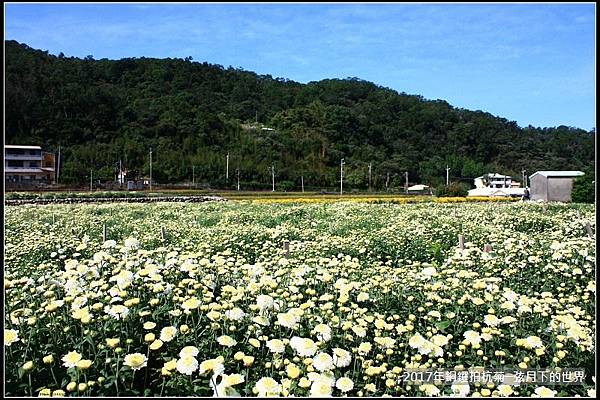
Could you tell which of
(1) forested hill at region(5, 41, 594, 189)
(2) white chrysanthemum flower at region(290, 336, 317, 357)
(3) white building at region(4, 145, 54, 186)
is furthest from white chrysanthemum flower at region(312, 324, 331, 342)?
(3) white building at region(4, 145, 54, 186)

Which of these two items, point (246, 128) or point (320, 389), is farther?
point (246, 128)

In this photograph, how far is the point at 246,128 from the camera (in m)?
98.1

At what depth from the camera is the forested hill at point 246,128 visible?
73.6 meters

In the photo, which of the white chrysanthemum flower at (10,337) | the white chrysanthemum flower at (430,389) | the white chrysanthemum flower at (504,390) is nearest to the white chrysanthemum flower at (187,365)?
the white chrysanthemum flower at (10,337)

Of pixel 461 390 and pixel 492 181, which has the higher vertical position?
pixel 492 181

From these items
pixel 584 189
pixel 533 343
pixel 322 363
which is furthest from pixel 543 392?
pixel 584 189

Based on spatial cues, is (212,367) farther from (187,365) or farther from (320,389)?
(320,389)

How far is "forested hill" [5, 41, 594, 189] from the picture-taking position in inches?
2896

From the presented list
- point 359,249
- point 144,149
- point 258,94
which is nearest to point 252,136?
point 144,149

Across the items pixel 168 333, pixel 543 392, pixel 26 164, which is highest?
pixel 26 164

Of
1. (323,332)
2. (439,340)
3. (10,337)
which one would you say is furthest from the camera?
(439,340)

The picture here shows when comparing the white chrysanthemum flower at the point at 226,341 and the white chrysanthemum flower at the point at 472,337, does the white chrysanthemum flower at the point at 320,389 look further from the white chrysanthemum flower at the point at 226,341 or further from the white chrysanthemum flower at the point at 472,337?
the white chrysanthemum flower at the point at 472,337

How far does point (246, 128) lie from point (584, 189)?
Result: 7381 cm

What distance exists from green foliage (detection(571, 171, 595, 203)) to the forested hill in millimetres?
33743
